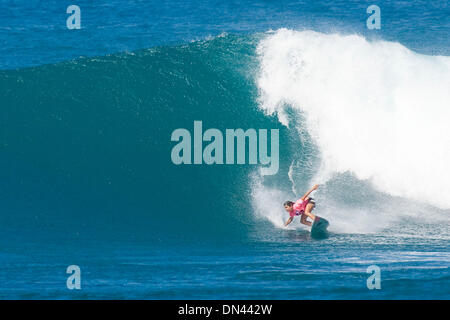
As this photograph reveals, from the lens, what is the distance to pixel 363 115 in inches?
707

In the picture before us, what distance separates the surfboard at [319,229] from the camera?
518 inches

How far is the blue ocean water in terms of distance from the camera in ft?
39.5

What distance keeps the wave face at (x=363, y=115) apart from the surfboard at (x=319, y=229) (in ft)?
7.64

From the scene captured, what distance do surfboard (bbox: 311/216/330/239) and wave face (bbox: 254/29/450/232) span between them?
233 cm

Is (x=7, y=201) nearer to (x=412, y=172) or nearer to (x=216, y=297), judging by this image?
(x=216, y=297)

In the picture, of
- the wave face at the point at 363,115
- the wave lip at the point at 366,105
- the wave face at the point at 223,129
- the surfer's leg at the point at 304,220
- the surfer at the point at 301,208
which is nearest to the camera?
the surfer at the point at 301,208

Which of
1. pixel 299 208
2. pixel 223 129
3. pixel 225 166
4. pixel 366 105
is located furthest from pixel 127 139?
pixel 366 105

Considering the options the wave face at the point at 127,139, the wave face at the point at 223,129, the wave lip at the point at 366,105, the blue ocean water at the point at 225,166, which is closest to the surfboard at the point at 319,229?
the blue ocean water at the point at 225,166

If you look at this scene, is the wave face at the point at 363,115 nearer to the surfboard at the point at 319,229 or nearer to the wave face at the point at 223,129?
the wave face at the point at 223,129

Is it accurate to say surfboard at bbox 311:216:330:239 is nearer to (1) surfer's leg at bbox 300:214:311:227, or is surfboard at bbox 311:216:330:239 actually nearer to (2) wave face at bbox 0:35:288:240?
(1) surfer's leg at bbox 300:214:311:227

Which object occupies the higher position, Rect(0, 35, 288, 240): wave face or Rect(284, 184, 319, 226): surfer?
Rect(0, 35, 288, 240): wave face

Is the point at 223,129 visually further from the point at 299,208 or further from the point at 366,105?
the point at 299,208

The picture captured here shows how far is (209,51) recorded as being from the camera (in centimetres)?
1933

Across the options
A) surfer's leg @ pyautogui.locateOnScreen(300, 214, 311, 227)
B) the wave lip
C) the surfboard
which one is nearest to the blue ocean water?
the wave lip
